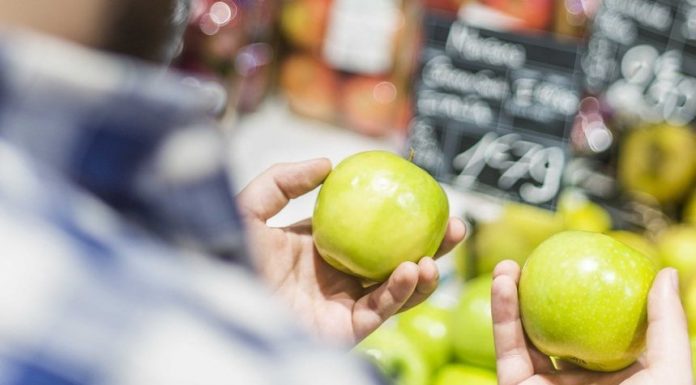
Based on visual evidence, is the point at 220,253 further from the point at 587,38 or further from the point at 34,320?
the point at 587,38

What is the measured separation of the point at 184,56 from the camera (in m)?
2.18

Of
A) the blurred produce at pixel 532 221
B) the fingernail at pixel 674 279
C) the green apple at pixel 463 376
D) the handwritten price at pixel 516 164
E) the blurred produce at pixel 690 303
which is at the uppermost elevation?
the fingernail at pixel 674 279

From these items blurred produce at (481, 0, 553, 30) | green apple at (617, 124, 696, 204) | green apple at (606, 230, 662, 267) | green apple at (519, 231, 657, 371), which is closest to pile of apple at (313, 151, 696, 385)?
green apple at (519, 231, 657, 371)

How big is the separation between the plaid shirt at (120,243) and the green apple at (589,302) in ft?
1.96

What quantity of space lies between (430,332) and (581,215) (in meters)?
0.58

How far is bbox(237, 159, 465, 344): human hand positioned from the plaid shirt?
61 cm

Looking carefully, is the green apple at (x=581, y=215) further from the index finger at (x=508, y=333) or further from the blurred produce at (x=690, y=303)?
the index finger at (x=508, y=333)

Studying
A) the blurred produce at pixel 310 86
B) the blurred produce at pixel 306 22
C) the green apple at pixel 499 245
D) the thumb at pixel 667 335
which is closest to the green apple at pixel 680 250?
the green apple at pixel 499 245

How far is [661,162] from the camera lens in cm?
220

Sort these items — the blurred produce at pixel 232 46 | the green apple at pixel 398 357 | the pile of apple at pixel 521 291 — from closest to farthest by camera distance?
the pile of apple at pixel 521 291, the green apple at pixel 398 357, the blurred produce at pixel 232 46

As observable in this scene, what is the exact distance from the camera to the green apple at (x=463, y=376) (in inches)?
59.2

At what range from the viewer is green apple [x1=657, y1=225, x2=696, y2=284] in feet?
6.09

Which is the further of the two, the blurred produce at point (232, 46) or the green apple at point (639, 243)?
the blurred produce at point (232, 46)

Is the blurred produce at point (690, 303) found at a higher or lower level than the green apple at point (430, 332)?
higher
